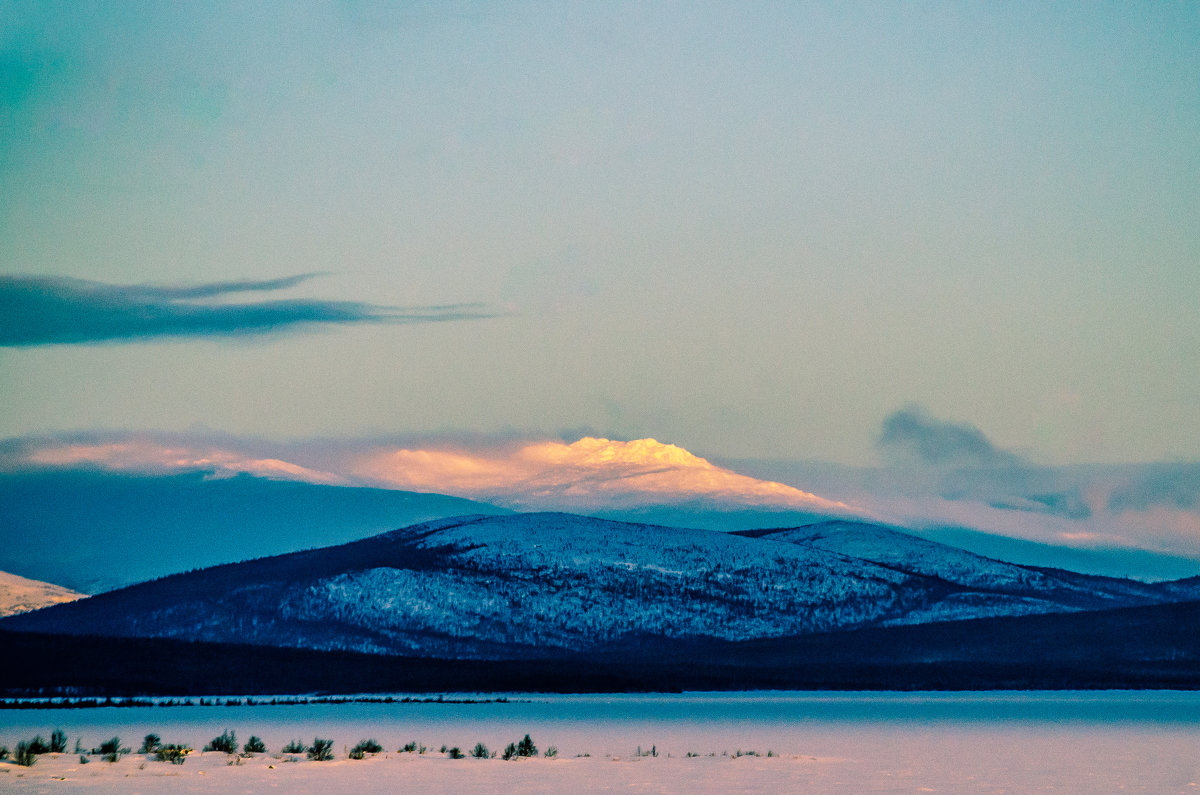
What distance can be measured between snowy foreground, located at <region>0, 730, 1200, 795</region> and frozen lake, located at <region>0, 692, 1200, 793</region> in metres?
0.09

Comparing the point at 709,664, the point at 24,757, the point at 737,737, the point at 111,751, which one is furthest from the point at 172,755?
the point at 709,664

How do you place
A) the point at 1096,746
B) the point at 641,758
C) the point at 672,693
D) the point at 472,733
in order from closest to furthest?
1. the point at 641,758
2. the point at 1096,746
3. the point at 472,733
4. the point at 672,693

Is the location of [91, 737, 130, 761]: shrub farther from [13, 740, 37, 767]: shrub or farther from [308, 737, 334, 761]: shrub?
[308, 737, 334, 761]: shrub

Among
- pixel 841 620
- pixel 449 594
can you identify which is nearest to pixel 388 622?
pixel 449 594

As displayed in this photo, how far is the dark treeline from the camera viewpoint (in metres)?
114

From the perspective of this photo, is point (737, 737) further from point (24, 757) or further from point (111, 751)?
point (24, 757)

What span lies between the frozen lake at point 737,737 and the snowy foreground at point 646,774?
0.29 feet

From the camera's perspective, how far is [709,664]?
147 meters

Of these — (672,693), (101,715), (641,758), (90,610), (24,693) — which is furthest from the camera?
(90,610)

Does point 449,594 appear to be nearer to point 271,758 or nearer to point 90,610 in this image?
point 90,610

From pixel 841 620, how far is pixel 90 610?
3740 inches

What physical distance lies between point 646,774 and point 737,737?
58.0 ft

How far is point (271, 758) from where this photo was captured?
4281cm

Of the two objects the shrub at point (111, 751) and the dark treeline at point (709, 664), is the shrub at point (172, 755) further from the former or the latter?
the dark treeline at point (709, 664)
